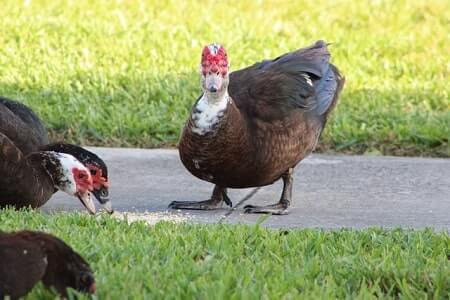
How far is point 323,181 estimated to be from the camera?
763cm

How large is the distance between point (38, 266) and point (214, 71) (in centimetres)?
231

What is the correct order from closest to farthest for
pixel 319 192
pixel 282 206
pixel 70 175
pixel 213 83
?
pixel 213 83 < pixel 70 175 < pixel 282 206 < pixel 319 192

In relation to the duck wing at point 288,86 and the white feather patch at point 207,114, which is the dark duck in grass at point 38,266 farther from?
the duck wing at point 288,86

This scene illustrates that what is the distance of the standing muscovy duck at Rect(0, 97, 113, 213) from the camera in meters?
6.70

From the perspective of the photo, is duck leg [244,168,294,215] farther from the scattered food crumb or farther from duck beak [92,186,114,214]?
duck beak [92,186,114,214]

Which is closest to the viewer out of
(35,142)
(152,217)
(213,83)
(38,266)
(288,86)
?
(38,266)

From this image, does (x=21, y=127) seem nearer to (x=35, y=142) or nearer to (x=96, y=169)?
(x=35, y=142)

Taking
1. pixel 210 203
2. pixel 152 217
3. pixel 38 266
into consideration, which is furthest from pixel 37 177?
pixel 38 266

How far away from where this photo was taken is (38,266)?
14.1ft

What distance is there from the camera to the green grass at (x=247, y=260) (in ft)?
15.2

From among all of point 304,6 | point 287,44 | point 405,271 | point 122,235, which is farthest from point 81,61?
point 405,271

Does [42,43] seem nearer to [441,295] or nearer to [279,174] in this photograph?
[279,174]

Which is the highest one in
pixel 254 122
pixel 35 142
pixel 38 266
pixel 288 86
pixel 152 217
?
pixel 288 86

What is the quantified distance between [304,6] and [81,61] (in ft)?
10.7
